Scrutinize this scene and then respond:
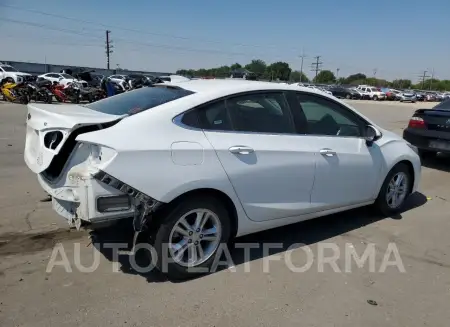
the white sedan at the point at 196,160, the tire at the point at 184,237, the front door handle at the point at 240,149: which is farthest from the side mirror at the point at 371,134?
the tire at the point at 184,237

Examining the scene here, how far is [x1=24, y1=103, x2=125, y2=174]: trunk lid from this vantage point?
10.8 feet

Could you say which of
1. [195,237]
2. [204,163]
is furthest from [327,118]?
[195,237]

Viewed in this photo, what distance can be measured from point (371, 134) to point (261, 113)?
62.5 inches

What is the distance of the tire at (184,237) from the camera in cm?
326

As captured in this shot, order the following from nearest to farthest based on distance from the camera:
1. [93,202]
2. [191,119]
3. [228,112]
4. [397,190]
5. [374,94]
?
1. [93,202]
2. [191,119]
3. [228,112]
4. [397,190]
5. [374,94]

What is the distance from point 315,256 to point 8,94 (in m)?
19.2

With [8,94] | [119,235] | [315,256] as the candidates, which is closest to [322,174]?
[315,256]

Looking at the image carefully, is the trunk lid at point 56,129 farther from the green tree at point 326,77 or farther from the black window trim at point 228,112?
the green tree at point 326,77

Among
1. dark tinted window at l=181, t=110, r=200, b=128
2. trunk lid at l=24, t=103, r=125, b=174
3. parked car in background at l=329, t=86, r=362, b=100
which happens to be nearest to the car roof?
dark tinted window at l=181, t=110, r=200, b=128

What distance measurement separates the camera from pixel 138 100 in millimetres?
3820

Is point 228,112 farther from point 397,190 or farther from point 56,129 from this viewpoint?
point 397,190

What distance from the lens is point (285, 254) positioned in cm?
402

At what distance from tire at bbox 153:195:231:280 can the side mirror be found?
2002 millimetres

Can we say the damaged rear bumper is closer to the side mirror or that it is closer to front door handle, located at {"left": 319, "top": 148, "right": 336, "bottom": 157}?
front door handle, located at {"left": 319, "top": 148, "right": 336, "bottom": 157}
